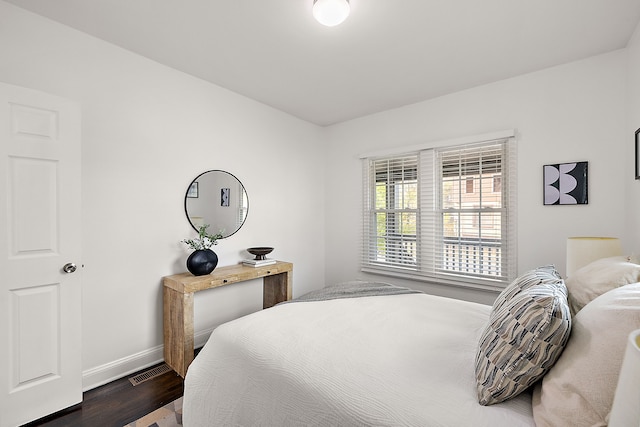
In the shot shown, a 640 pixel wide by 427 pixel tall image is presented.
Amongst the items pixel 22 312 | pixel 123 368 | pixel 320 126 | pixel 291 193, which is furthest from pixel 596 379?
pixel 320 126

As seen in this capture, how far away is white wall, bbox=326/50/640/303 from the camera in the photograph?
2.48 meters

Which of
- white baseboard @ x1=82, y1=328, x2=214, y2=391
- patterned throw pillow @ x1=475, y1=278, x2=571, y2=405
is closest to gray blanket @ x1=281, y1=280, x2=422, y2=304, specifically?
patterned throw pillow @ x1=475, y1=278, x2=571, y2=405

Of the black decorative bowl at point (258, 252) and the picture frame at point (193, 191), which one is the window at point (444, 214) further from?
the picture frame at point (193, 191)

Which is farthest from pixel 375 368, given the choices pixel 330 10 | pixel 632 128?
pixel 632 128

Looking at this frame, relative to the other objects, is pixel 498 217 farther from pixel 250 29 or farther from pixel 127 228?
pixel 127 228

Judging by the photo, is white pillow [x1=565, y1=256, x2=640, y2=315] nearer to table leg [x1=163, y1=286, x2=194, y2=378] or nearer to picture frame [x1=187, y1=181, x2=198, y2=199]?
table leg [x1=163, y1=286, x2=194, y2=378]

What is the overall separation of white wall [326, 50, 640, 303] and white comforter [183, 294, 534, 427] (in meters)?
1.39

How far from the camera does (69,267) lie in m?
2.05

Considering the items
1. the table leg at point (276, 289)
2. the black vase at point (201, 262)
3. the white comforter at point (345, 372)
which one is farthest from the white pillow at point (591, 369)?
the table leg at point (276, 289)

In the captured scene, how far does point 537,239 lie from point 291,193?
2.79 metres

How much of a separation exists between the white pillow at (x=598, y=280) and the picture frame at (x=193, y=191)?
2.97 metres

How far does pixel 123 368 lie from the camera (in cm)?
247

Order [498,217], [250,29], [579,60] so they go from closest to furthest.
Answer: [250,29]
[579,60]
[498,217]

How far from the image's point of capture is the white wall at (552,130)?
2.48 m
